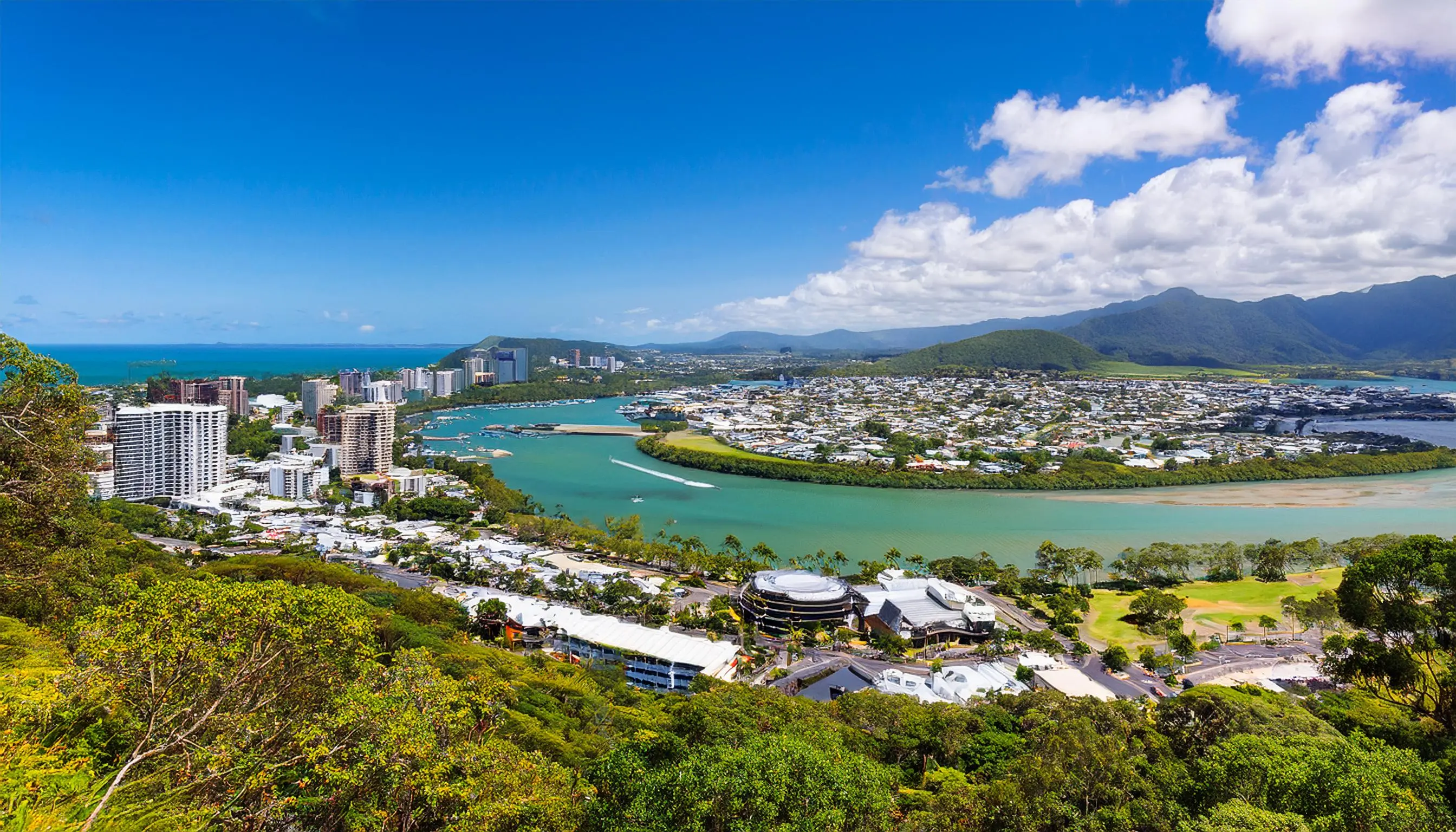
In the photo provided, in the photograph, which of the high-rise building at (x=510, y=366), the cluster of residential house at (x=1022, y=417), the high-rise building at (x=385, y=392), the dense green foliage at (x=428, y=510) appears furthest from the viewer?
the high-rise building at (x=510, y=366)

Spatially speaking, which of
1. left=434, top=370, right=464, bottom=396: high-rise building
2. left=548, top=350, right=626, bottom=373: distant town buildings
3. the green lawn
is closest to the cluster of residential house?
the green lawn

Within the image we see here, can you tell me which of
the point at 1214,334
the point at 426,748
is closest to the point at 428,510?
the point at 426,748

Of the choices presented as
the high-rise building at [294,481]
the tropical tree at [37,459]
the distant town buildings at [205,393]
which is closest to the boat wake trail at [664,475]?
the high-rise building at [294,481]

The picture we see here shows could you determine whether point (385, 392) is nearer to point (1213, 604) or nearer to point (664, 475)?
point (664, 475)

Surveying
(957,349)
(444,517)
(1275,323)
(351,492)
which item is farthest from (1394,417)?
(1275,323)

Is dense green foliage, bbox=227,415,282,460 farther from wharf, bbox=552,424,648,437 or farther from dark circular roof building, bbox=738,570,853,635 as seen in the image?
dark circular roof building, bbox=738,570,853,635

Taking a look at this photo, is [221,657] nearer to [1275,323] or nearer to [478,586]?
[478,586]

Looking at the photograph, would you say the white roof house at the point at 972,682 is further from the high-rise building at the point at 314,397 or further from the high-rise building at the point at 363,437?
the high-rise building at the point at 314,397
